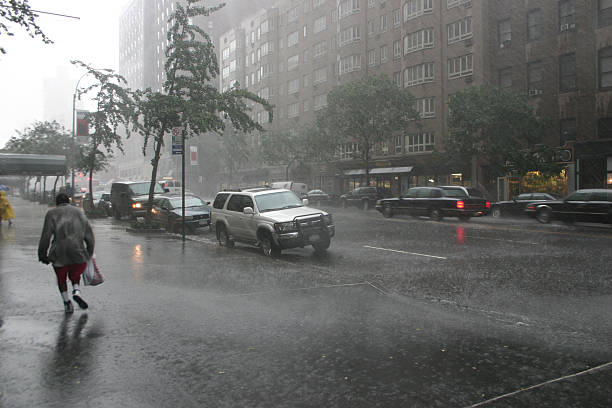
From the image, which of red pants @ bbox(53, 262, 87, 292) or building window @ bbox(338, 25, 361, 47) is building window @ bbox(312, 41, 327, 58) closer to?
building window @ bbox(338, 25, 361, 47)

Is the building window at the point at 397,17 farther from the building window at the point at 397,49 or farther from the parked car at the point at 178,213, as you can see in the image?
the parked car at the point at 178,213

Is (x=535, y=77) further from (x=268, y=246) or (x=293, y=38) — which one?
(x=293, y=38)

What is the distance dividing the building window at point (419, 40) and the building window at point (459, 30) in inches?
66.2

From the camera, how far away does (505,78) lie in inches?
1478

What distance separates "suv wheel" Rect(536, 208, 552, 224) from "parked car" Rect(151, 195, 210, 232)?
14.2 m

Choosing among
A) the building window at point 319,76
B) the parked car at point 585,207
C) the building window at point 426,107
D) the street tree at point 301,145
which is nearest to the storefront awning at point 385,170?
the street tree at point 301,145

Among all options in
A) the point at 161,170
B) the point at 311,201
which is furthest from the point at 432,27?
the point at 161,170

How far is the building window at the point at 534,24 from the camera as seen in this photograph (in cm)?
3431

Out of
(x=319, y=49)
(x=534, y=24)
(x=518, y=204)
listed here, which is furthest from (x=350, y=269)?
(x=319, y=49)

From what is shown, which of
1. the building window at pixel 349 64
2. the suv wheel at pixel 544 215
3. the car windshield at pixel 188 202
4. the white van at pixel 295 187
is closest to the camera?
the car windshield at pixel 188 202

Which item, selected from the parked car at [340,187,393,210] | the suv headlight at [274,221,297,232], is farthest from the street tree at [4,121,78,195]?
the suv headlight at [274,221,297,232]

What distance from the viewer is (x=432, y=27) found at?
42969 mm

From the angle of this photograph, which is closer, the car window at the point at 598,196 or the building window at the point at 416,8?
the car window at the point at 598,196

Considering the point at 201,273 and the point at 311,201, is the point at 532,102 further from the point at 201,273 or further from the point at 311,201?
the point at 201,273
